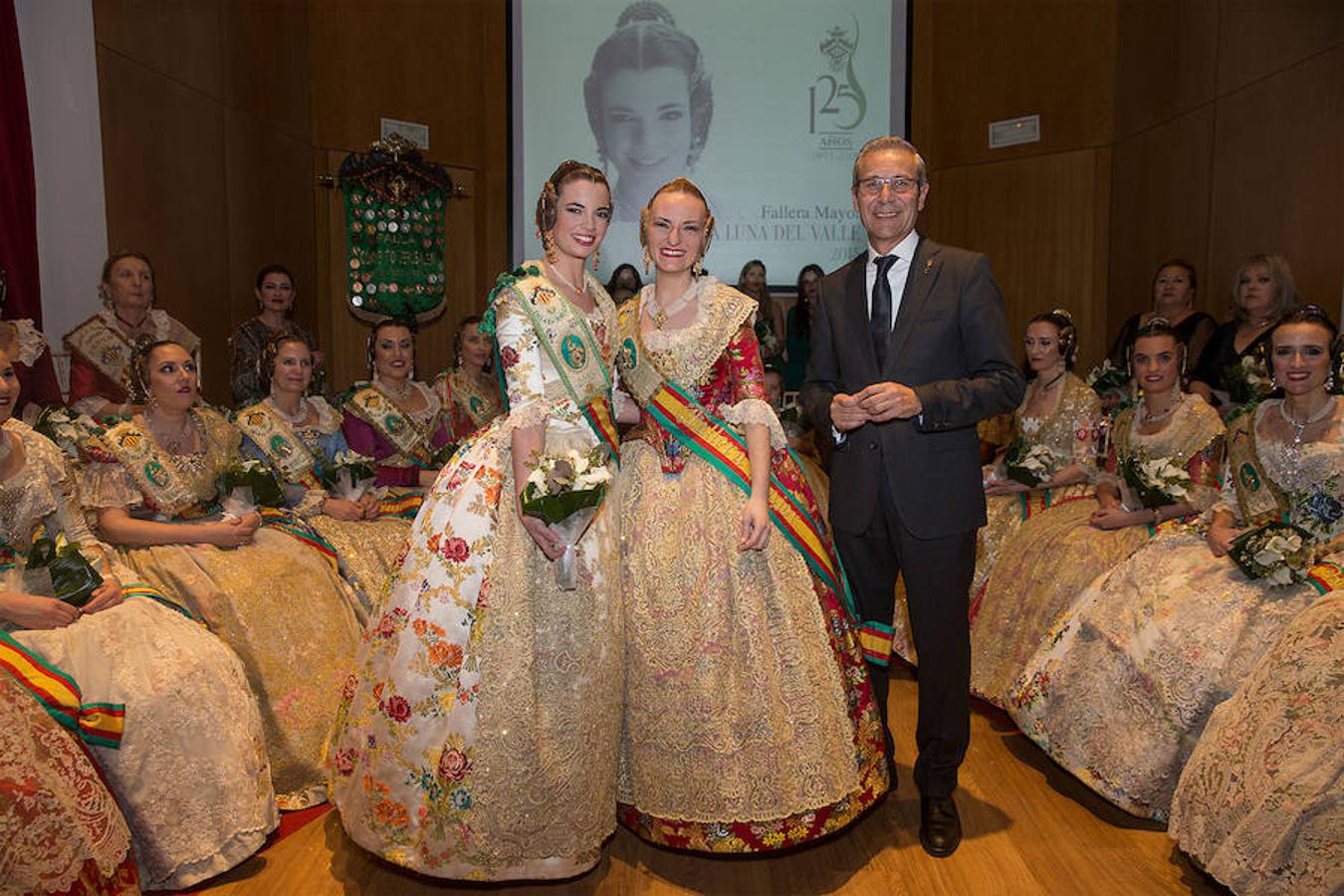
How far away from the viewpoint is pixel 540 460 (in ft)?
7.32

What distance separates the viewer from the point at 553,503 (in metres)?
2.16

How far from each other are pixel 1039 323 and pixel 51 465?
12.5ft

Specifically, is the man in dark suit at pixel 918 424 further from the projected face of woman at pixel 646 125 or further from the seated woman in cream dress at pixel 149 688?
the projected face of woman at pixel 646 125

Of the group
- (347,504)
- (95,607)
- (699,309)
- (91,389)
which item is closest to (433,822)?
(95,607)

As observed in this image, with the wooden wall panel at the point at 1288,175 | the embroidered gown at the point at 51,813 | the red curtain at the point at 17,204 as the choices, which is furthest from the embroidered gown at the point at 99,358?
the wooden wall panel at the point at 1288,175

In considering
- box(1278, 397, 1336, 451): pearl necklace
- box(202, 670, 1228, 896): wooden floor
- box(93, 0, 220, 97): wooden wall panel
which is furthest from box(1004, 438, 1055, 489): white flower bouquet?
box(93, 0, 220, 97): wooden wall panel

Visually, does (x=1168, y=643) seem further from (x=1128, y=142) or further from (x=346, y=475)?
(x=1128, y=142)

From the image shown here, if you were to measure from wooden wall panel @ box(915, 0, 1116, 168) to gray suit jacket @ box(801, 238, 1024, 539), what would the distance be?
5.31 meters

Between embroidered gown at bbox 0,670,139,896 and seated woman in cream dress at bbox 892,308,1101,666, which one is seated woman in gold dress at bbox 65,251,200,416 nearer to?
embroidered gown at bbox 0,670,139,896

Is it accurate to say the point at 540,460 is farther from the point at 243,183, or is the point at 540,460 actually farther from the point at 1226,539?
the point at 243,183

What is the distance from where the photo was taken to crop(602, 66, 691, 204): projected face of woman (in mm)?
7395

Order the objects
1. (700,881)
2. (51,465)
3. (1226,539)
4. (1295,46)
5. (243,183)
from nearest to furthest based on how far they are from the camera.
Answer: (700,881) < (51,465) < (1226,539) < (1295,46) < (243,183)

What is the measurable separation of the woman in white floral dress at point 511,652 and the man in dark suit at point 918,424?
2.29ft

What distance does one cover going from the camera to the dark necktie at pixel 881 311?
259cm
